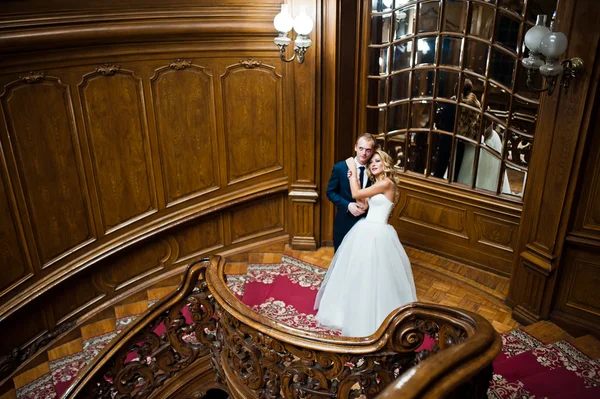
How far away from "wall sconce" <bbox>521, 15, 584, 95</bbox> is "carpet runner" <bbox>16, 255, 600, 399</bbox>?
1.91 metres

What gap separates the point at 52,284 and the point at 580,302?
432cm

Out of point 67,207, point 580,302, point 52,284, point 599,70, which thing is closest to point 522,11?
point 599,70

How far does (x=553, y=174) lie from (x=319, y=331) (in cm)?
216

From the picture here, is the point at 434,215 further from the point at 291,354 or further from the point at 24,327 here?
the point at 24,327

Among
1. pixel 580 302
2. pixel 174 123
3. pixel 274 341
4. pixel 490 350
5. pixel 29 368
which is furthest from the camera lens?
pixel 174 123

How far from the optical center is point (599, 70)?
3430 mm

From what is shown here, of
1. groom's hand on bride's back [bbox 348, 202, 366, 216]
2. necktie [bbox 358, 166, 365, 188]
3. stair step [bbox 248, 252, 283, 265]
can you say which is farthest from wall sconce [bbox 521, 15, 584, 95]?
stair step [bbox 248, 252, 283, 265]

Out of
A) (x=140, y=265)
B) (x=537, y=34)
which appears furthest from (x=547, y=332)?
(x=140, y=265)

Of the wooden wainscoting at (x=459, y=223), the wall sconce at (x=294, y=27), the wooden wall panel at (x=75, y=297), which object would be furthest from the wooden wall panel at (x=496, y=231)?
the wooden wall panel at (x=75, y=297)

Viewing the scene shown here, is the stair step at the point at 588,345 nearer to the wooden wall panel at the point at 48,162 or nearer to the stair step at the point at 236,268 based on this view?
the stair step at the point at 236,268

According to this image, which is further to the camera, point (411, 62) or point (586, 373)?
point (411, 62)

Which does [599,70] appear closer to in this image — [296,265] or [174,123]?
[296,265]

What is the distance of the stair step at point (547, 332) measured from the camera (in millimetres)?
3910

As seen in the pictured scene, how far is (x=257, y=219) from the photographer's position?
227 inches
